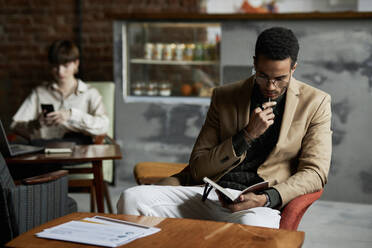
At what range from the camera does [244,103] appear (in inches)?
94.0

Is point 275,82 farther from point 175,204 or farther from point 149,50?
point 149,50

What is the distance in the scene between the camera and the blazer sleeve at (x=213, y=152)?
89.8 inches

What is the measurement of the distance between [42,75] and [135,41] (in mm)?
1588

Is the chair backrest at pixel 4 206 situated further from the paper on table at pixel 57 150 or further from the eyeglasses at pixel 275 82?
the eyeglasses at pixel 275 82

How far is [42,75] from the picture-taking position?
586 centimetres

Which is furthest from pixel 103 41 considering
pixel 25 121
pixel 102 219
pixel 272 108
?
pixel 102 219

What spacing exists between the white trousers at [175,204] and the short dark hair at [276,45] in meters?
0.63

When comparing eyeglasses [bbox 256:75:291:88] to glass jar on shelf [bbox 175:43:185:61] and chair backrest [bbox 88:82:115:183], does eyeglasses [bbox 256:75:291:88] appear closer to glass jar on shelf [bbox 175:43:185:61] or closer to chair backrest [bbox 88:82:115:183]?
chair backrest [bbox 88:82:115:183]

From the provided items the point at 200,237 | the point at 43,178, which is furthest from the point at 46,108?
the point at 200,237

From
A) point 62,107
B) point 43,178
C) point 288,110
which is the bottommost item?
point 43,178

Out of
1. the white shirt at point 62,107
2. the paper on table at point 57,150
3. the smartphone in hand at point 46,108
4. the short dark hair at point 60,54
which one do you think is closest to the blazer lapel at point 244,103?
the paper on table at point 57,150

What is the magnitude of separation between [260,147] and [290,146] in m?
0.15

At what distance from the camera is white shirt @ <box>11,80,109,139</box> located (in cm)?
385

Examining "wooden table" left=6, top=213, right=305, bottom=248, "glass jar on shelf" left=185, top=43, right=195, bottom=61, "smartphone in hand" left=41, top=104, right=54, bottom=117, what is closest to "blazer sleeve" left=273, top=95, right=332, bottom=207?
"wooden table" left=6, top=213, right=305, bottom=248
